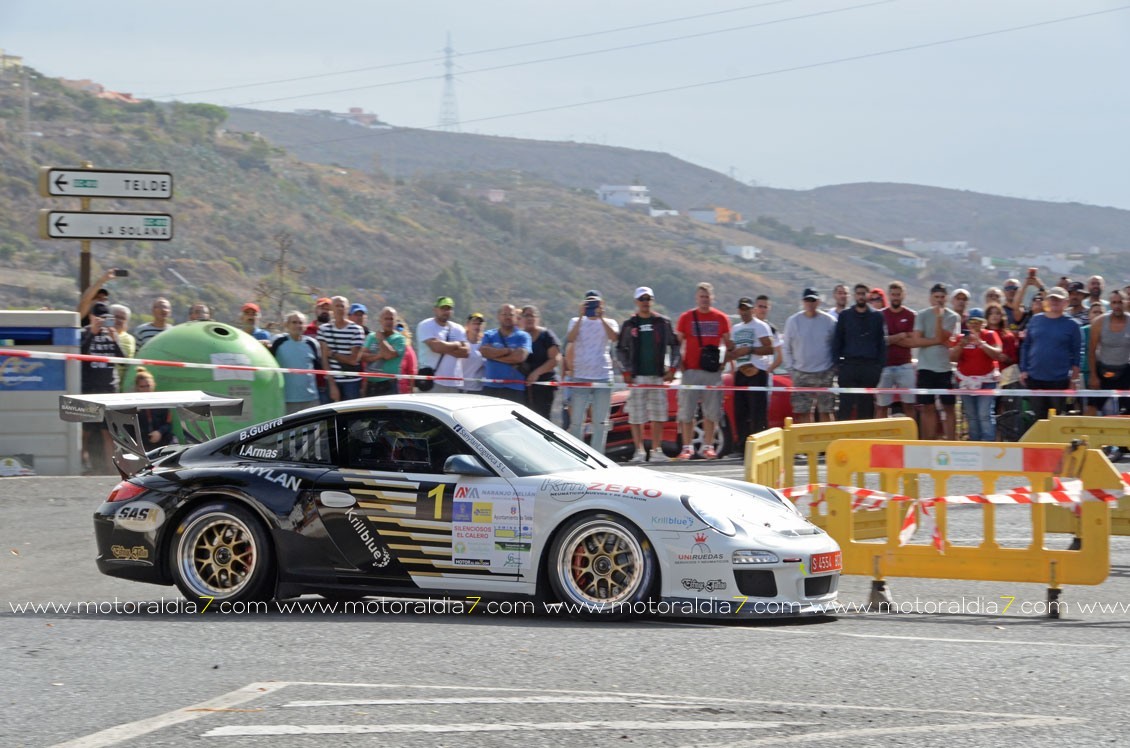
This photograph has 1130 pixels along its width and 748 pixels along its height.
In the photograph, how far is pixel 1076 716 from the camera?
566 centimetres

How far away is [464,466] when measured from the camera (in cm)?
820

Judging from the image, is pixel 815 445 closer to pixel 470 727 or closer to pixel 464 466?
pixel 464 466

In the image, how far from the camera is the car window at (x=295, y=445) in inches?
340

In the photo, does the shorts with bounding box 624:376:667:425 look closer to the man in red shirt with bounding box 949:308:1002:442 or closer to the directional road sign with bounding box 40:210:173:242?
the man in red shirt with bounding box 949:308:1002:442

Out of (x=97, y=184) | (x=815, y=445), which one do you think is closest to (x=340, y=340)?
(x=97, y=184)

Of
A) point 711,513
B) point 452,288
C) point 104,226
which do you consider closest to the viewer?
point 711,513

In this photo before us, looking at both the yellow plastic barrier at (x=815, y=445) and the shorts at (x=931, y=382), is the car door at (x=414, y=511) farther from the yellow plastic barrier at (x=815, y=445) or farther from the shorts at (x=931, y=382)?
the shorts at (x=931, y=382)

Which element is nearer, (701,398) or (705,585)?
(705,585)

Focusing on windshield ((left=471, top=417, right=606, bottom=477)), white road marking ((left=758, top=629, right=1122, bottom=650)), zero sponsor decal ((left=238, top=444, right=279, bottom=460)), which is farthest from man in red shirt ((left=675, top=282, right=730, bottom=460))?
white road marking ((left=758, top=629, right=1122, bottom=650))

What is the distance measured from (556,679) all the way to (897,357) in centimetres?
1120

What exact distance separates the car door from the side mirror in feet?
0.09

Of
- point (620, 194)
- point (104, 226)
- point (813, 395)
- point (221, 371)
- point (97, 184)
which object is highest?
point (620, 194)

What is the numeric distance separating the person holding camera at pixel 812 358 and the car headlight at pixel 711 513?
8.72 m

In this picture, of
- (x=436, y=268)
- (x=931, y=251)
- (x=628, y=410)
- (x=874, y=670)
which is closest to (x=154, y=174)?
(x=628, y=410)
